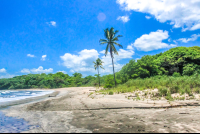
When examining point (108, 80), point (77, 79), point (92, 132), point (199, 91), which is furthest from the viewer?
point (77, 79)

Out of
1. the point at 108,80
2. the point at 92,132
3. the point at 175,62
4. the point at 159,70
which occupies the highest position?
the point at 175,62

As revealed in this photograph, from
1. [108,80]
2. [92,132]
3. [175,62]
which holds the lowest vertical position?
[92,132]

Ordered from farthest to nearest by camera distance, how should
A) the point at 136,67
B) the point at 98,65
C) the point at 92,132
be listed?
1. the point at 98,65
2. the point at 136,67
3. the point at 92,132

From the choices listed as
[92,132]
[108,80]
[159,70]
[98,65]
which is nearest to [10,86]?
[98,65]

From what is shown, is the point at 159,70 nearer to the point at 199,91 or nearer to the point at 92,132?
the point at 199,91

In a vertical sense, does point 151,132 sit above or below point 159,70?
below

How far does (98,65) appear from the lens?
1759 inches

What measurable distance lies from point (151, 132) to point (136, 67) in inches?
1039

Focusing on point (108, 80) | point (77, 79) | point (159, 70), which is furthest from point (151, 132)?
point (77, 79)

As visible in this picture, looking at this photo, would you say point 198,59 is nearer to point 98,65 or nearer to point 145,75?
point 145,75

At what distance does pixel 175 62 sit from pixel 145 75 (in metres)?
8.85

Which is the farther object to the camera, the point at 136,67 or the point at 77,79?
the point at 77,79

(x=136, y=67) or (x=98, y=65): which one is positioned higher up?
(x=98, y=65)

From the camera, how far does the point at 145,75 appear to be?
28047 millimetres
